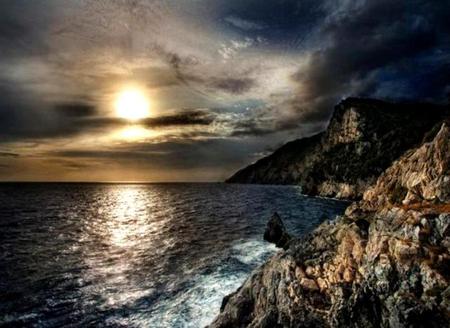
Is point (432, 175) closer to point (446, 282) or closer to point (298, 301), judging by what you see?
point (446, 282)

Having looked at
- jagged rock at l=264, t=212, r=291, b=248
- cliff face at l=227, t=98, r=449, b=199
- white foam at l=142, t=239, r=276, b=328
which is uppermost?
cliff face at l=227, t=98, r=449, b=199

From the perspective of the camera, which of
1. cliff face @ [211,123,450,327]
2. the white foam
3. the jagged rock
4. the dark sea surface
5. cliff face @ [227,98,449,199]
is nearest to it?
cliff face @ [211,123,450,327]

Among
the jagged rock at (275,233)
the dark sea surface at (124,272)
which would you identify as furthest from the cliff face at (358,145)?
the jagged rock at (275,233)

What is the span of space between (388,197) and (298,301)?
948 centimetres

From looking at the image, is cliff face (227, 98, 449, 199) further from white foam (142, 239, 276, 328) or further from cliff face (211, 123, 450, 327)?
cliff face (211, 123, 450, 327)

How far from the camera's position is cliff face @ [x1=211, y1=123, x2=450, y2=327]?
13539 millimetres

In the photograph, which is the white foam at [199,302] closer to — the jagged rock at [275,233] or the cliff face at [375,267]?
the cliff face at [375,267]

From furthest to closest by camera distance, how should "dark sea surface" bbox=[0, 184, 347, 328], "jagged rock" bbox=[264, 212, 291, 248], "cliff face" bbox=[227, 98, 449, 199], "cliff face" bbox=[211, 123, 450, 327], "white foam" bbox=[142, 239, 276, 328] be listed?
"cliff face" bbox=[227, 98, 449, 199], "jagged rock" bbox=[264, 212, 291, 248], "dark sea surface" bbox=[0, 184, 347, 328], "white foam" bbox=[142, 239, 276, 328], "cliff face" bbox=[211, 123, 450, 327]

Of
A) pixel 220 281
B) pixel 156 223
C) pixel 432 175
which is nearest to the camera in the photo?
pixel 432 175

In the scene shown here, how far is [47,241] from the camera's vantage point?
5406 centimetres

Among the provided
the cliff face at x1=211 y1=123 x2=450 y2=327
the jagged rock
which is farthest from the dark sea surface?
the cliff face at x1=211 y1=123 x2=450 y2=327

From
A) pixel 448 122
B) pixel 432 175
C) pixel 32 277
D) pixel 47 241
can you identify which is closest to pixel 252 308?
pixel 432 175

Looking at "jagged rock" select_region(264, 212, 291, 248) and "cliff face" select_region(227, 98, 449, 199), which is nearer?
"jagged rock" select_region(264, 212, 291, 248)

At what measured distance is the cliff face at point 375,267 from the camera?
44.4 feet
